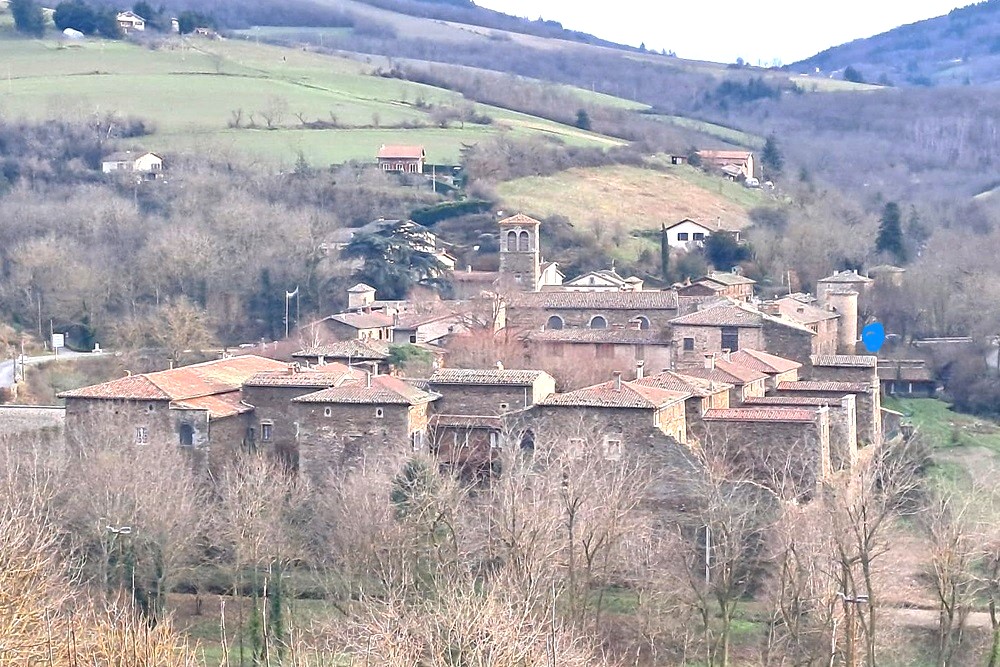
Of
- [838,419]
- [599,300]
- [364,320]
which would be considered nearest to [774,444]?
[838,419]

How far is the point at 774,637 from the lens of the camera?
28891 mm

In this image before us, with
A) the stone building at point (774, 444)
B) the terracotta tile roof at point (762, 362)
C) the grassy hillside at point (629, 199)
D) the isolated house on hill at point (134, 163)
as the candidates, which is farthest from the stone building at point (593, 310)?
the isolated house on hill at point (134, 163)

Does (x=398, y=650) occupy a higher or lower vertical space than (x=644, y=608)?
higher

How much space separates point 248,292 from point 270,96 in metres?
35.1

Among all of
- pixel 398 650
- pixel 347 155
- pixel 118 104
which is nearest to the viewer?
pixel 398 650

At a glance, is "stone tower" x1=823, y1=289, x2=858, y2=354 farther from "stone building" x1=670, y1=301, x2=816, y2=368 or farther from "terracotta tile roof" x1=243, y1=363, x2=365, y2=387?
"terracotta tile roof" x1=243, y1=363, x2=365, y2=387

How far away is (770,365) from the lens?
139 ft

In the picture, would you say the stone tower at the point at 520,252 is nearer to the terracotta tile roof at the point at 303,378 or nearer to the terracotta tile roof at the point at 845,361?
the terracotta tile roof at the point at 845,361

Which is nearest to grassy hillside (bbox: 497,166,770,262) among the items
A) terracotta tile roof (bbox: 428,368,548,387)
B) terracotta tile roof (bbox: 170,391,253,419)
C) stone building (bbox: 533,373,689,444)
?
terracotta tile roof (bbox: 428,368,548,387)

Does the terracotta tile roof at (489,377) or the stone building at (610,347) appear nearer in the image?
the terracotta tile roof at (489,377)

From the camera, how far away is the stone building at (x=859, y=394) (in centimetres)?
4081

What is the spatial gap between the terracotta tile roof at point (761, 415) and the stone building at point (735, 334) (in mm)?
8737

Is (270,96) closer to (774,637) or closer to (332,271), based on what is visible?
(332,271)

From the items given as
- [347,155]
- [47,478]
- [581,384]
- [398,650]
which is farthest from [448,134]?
[398,650]
